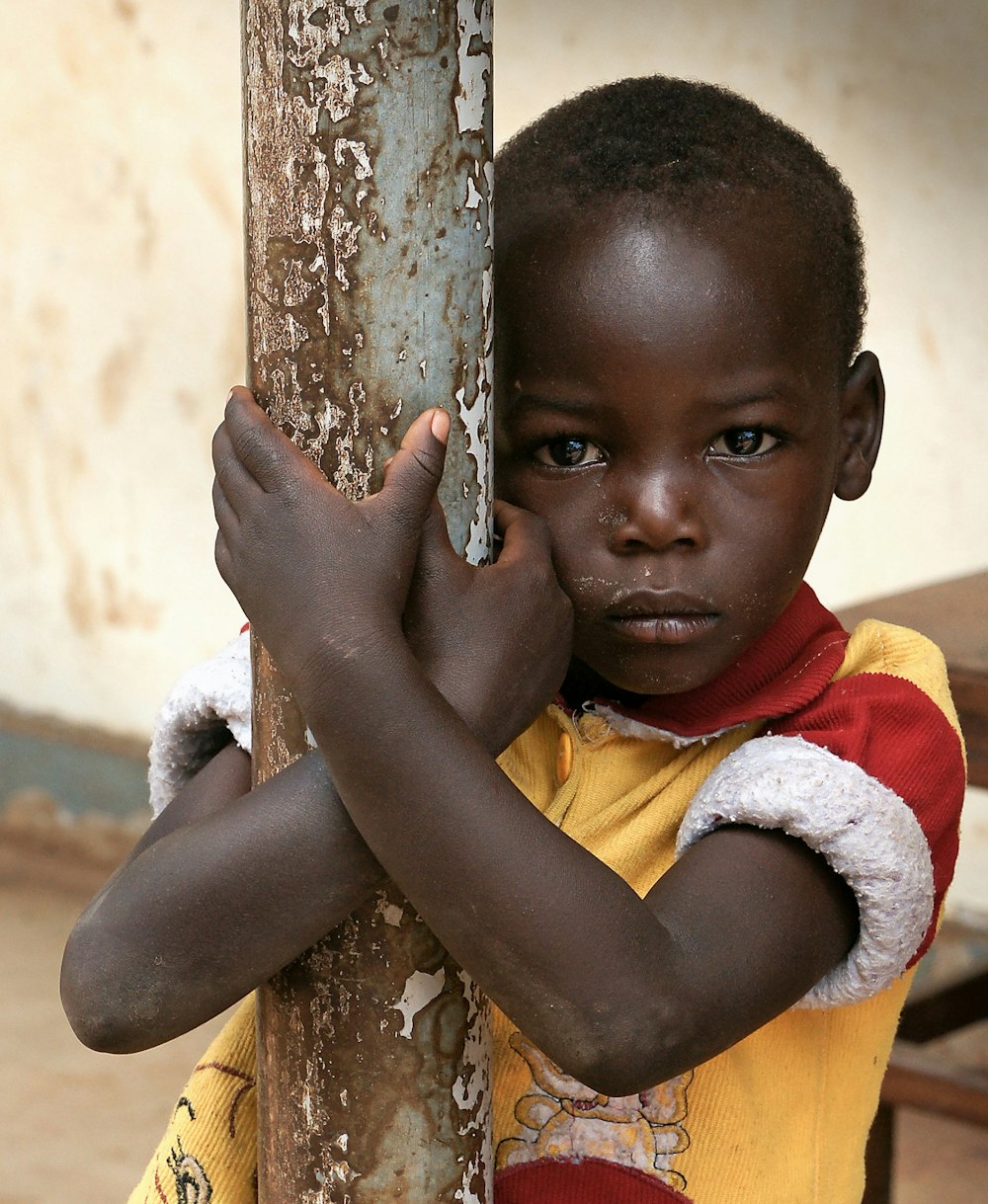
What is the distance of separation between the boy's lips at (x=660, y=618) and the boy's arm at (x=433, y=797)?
0.18 m

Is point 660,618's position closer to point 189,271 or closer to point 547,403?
point 547,403

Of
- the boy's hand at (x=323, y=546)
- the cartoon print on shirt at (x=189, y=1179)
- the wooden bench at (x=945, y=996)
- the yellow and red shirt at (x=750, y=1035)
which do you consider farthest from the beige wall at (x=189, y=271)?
the boy's hand at (x=323, y=546)

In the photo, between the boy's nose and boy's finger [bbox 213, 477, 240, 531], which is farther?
the boy's nose

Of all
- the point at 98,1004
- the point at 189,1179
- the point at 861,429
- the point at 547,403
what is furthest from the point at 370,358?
the point at 189,1179

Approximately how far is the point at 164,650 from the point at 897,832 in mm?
3431

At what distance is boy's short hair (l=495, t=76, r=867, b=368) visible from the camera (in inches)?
45.7

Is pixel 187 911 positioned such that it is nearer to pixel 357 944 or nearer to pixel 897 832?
pixel 357 944

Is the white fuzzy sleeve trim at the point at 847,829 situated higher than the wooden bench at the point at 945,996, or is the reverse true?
the white fuzzy sleeve trim at the point at 847,829

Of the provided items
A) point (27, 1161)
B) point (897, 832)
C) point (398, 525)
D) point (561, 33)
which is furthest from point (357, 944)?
point (561, 33)

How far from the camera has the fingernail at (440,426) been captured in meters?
0.93

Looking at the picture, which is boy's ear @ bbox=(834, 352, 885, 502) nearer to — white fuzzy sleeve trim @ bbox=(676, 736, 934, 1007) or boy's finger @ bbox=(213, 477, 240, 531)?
white fuzzy sleeve trim @ bbox=(676, 736, 934, 1007)

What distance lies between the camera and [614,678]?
4.00ft

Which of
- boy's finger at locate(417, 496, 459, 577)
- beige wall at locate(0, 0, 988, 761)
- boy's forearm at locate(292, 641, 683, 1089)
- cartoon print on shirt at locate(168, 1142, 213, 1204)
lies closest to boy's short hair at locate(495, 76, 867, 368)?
boy's finger at locate(417, 496, 459, 577)

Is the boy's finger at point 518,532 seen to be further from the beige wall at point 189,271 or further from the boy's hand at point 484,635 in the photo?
the beige wall at point 189,271
